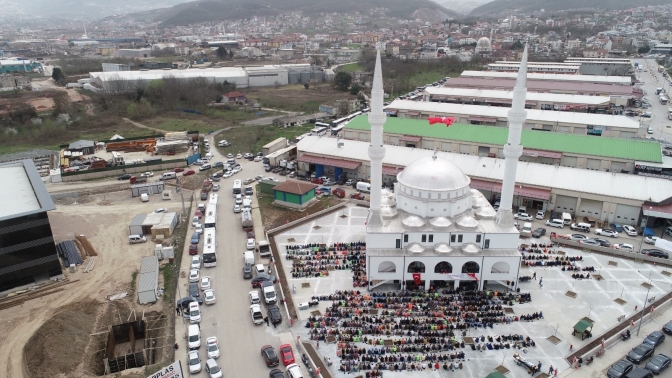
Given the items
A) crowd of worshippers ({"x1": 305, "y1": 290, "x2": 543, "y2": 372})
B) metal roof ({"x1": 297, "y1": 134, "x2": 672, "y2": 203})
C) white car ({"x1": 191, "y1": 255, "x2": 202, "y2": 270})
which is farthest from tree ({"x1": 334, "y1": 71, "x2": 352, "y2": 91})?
crowd of worshippers ({"x1": 305, "y1": 290, "x2": 543, "y2": 372})

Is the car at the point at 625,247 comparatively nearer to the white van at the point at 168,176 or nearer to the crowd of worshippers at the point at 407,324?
the crowd of worshippers at the point at 407,324

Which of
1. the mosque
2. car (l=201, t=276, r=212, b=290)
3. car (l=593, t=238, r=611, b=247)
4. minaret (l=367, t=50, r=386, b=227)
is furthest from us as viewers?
car (l=593, t=238, r=611, b=247)

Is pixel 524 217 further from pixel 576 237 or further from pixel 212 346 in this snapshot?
pixel 212 346

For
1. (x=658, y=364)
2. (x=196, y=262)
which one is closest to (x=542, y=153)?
(x=658, y=364)

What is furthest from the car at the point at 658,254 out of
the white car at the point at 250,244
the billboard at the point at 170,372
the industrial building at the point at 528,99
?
the industrial building at the point at 528,99

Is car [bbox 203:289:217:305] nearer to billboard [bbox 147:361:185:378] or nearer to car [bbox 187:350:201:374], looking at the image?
car [bbox 187:350:201:374]

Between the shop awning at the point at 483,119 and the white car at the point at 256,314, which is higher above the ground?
the shop awning at the point at 483,119
